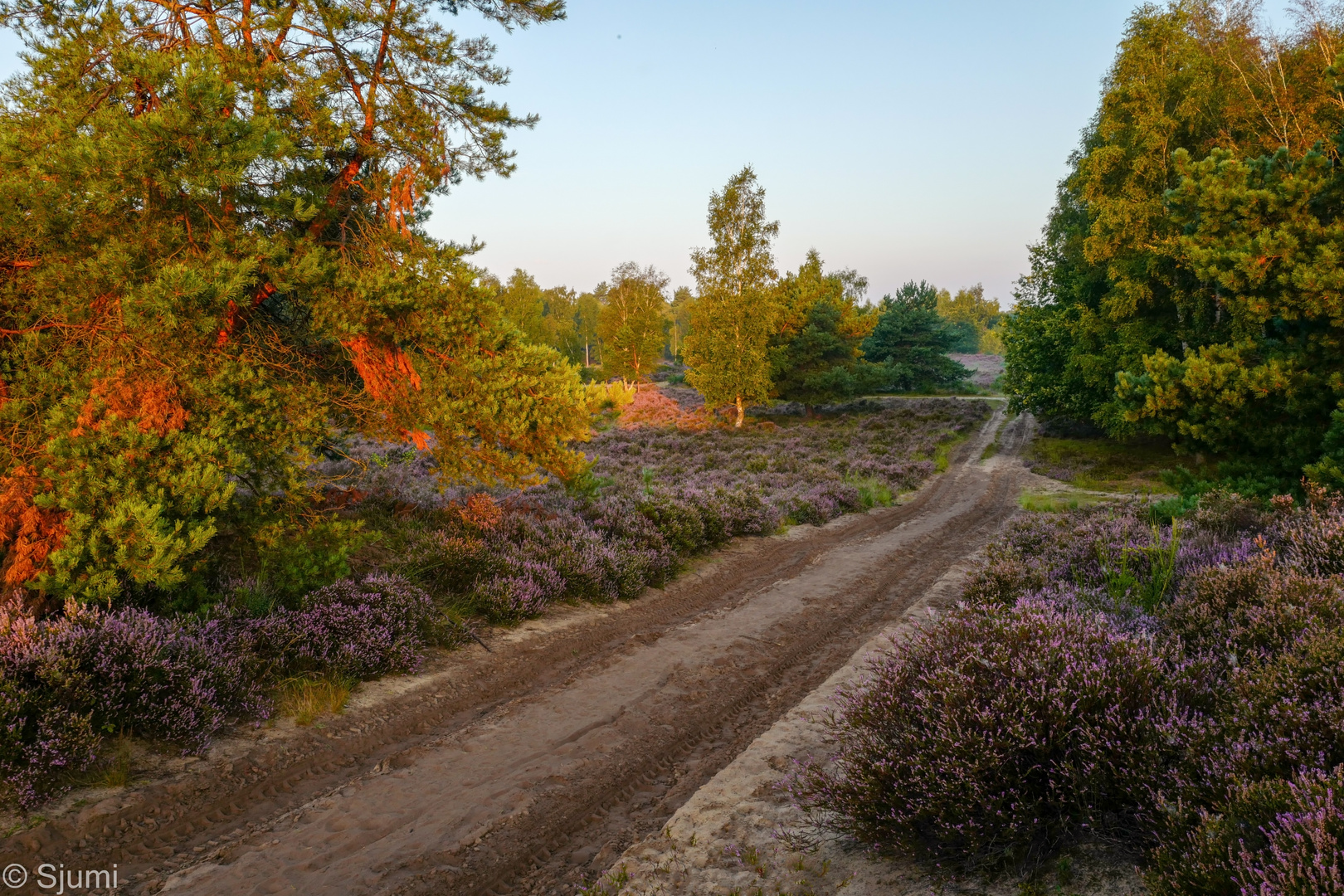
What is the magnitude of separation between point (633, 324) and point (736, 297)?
22033 millimetres

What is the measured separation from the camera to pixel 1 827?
381 centimetres

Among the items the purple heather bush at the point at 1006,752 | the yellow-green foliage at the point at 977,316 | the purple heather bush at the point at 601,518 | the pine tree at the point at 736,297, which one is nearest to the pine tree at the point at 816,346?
the pine tree at the point at 736,297

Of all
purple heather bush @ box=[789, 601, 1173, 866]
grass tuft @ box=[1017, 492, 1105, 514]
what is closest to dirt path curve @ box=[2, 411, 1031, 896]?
purple heather bush @ box=[789, 601, 1173, 866]

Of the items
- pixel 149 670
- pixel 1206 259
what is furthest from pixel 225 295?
pixel 1206 259

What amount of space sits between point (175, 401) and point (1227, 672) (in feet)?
27.6

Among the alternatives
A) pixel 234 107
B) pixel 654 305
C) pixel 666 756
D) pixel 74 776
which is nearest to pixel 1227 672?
pixel 666 756

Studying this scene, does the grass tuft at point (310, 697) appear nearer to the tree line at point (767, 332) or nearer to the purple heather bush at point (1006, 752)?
the purple heather bush at point (1006, 752)

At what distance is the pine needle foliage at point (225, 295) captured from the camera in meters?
5.07

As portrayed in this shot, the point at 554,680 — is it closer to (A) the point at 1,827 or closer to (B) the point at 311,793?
(B) the point at 311,793

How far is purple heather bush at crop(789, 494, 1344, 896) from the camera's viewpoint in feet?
8.28

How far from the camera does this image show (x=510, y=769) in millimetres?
4934

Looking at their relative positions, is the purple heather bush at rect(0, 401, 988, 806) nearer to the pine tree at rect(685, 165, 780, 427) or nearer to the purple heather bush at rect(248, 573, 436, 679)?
the purple heather bush at rect(248, 573, 436, 679)

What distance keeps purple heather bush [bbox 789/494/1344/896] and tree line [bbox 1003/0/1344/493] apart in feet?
23.9

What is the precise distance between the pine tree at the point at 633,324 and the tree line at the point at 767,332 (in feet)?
0.44
